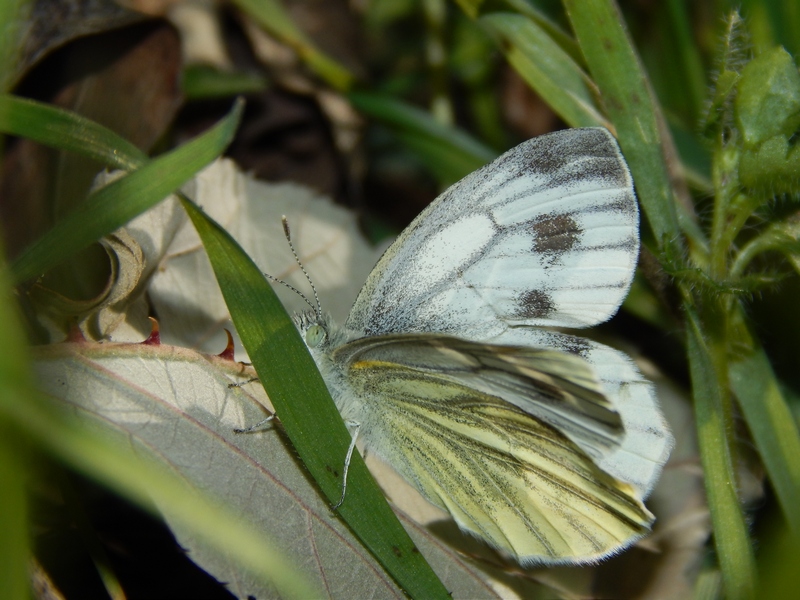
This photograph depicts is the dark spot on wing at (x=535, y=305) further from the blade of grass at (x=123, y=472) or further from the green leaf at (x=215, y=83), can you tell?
the green leaf at (x=215, y=83)

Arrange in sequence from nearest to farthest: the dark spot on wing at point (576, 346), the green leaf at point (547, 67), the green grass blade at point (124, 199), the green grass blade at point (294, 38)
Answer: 1. the green grass blade at point (124, 199)
2. the dark spot on wing at point (576, 346)
3. the green leaf at point (547, 67)
4. the green grass blade at point (294, 38)

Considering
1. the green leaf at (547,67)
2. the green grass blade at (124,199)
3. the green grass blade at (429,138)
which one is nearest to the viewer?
the green grass blade at (124,199)

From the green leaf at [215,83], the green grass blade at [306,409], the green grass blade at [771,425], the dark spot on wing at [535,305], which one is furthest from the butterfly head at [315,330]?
the green leaf at [215,83]

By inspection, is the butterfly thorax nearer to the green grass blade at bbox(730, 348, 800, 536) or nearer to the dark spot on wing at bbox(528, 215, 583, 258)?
the dark spot on wing at bbox(528, 215, 583, 258)

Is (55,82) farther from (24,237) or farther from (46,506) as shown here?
(46,506)

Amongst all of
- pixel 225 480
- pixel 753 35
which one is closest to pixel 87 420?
pixel 225 480

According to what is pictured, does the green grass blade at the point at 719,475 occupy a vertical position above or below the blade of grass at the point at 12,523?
below

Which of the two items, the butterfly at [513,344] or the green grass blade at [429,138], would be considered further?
the green grass blade at [429,138]
